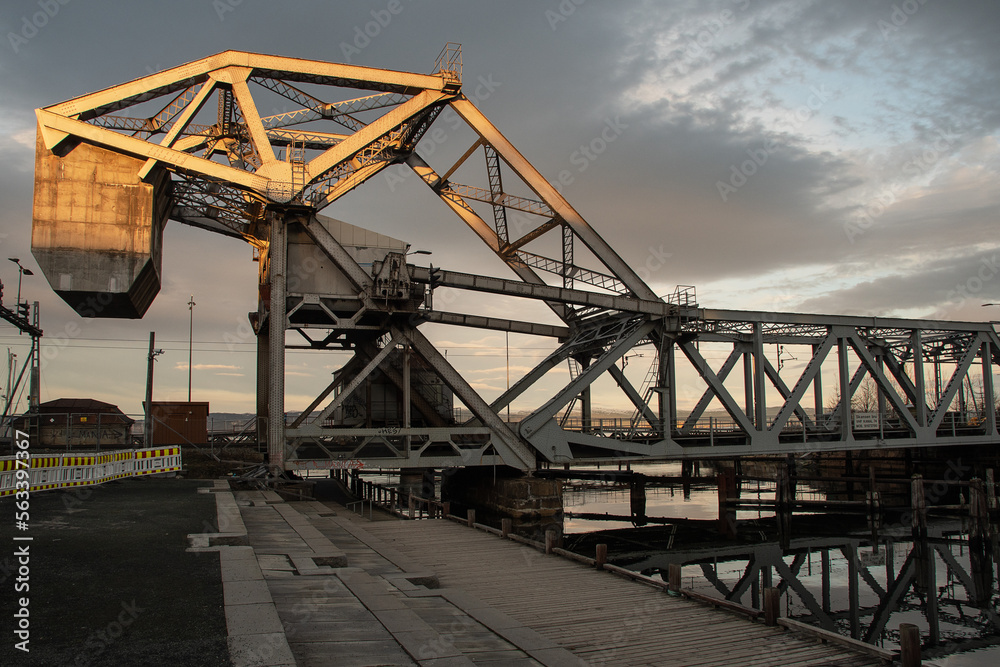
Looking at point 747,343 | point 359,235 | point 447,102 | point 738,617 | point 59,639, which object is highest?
point 447,102

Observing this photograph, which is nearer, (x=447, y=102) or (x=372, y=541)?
(x=372, y=541)

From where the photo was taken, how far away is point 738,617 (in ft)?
43.8

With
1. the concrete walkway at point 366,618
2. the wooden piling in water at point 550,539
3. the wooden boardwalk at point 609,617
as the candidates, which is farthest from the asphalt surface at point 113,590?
the wooden piling in water at point 550,539

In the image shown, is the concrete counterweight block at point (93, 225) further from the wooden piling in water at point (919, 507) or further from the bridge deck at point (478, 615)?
the wooden piling in water at point (919, 507)

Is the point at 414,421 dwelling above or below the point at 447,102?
below

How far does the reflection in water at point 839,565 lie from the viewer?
18.8 m

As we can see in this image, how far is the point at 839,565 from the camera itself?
2619 cm

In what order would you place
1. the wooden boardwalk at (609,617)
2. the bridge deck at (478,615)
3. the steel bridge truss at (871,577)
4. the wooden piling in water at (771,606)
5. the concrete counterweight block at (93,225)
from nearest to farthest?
the bridge deck at (478,615) < the wooden boardwalk at (609,617) < the wooden piling in water at (771,606) < the steel bridge truss at (871,577) < the concrete counterweight block at (93,225)

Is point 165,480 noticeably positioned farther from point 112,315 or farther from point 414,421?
point 414,421

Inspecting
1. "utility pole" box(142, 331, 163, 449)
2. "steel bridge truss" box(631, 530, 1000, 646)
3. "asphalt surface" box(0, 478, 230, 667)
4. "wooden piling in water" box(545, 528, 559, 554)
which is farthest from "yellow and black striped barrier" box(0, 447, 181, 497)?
"steel bridge truss" box(631, 530, 1000, 646)

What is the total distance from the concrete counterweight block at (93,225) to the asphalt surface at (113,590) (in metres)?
11.1

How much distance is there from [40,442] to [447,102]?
32633mm

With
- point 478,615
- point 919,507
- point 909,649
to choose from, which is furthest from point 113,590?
point 919,507

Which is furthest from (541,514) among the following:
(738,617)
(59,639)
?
(59,639)
